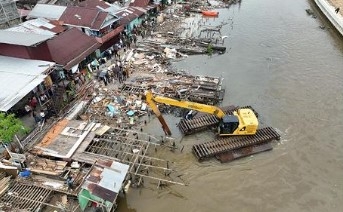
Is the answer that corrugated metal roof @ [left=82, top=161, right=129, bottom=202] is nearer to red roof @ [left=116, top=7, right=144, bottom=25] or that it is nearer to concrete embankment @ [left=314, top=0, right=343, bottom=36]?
red roof @ [left=116, top=7, right=144, bottom=25]

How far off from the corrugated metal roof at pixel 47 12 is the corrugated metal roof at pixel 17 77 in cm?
1264

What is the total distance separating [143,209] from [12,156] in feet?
33.5

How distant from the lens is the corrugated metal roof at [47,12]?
130 ft

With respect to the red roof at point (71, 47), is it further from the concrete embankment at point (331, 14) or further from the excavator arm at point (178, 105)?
the concrete embankment at point (331, 14)

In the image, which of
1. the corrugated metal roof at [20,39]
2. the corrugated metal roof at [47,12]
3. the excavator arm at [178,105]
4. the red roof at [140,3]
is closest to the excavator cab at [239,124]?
the excavator arm at [178,105]

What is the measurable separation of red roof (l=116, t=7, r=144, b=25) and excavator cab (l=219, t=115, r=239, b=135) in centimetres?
2134

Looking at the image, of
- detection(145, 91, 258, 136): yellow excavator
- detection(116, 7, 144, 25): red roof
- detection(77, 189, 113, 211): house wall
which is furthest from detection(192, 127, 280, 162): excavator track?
detection(116, 7, 144, 25): red roof

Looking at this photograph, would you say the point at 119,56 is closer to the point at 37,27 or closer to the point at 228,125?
the point at 37,27

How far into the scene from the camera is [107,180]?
19.8 metres

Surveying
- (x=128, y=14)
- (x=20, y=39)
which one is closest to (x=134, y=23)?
(x=128, y=14)

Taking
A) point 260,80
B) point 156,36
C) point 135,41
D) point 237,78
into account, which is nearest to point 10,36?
point 135,41

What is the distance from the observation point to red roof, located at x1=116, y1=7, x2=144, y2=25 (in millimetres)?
A: 40138

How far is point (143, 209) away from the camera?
2123 cm

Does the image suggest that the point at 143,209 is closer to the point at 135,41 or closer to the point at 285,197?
the point at 285,197
